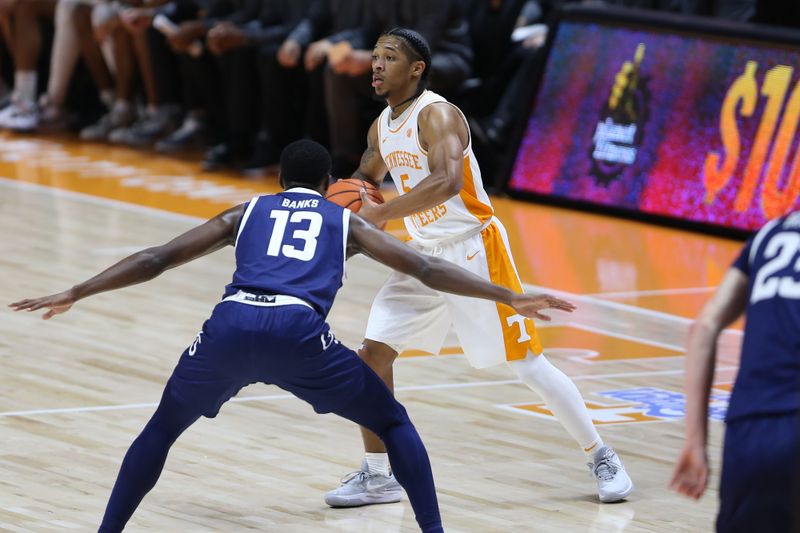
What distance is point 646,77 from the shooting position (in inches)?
474

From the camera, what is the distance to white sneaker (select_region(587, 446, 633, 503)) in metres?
5.42

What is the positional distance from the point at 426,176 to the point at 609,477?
1218mm

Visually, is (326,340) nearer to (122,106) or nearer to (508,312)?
(508,312)

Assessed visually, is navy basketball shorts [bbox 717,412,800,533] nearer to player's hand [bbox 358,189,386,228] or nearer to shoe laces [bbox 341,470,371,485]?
player's hand [bbox 358,189,386,228]

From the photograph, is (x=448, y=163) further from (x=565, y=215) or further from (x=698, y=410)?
(x=565, y=215)

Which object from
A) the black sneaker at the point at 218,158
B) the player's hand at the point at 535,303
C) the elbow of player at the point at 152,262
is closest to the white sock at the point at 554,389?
the player's hand at the point at 535,303

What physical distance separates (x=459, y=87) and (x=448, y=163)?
748cm

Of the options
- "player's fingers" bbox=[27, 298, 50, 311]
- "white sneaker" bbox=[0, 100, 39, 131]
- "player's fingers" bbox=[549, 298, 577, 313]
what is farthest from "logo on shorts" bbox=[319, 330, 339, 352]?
"white sneaker" bbox=[0, 100, 39, 131]

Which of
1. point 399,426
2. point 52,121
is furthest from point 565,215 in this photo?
point 399,426

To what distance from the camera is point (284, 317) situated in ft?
14.2

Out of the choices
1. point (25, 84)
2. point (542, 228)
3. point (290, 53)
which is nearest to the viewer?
point (542, 228)

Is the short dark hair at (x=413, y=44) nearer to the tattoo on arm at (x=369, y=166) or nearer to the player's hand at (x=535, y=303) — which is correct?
the tattoo on arm at (x=369, y=166)

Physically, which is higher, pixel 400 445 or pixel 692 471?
pixel 692 471

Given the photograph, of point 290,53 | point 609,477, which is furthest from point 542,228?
point 609,477
